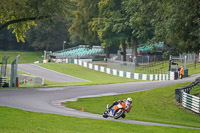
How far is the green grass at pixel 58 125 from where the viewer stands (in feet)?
45.8

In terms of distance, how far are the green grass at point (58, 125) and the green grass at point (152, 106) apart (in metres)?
5.04

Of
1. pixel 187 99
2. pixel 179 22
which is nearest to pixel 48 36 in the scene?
pixel 179 22

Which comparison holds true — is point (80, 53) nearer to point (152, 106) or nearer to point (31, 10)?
point (31, 10)

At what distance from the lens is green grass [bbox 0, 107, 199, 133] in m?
14.0

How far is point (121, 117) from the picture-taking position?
1933 centimetres

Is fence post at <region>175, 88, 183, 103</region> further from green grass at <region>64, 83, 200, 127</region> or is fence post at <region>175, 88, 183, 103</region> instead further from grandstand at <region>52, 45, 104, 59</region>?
grandstand at <region>52, 45, 104, 59</region>

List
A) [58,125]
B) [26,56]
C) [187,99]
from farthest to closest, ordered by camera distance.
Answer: [26,56], [187,99], [58,125]

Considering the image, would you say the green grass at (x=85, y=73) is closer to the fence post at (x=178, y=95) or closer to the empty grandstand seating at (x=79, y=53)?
the empty grandstand seating at (x=79, y=53)

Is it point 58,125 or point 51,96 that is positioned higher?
point 58,125

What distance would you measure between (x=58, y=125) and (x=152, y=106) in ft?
38.8

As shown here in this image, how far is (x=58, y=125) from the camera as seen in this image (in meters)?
15.1

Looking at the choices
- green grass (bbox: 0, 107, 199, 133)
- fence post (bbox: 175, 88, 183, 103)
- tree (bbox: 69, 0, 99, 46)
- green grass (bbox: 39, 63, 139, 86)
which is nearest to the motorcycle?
green grass (bbox: 0, 107, 199, 133)

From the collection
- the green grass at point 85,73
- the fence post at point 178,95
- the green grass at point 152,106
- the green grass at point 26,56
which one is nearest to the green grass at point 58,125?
the green grass at point 152,106

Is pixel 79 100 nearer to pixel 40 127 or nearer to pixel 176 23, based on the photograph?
pixel 176 23
